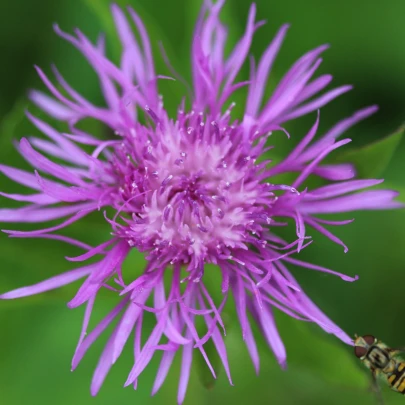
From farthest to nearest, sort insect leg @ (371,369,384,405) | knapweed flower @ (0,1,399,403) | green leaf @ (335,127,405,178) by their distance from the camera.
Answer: insect leg @ (371,369,384,405) → green leaf @ (335,127,405,178) → knapweed flower @ (0,1,399,403)

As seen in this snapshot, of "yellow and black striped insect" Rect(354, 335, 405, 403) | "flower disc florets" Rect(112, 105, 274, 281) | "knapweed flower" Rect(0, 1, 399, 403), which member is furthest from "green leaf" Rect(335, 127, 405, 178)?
"yellow and black striped insect" Rect(354, 335, 405, 403)

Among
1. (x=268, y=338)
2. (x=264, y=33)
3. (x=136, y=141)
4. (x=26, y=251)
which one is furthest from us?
(x=264, y=33)

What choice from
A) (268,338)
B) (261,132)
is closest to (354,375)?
(268,338)

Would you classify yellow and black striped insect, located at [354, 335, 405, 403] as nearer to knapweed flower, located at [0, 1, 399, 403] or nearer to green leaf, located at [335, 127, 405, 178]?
knapweed flower, located at [0, 1, 399, 403]

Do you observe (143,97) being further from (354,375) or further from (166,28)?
(354,375)

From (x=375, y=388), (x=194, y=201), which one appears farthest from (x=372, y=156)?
(x=375, y=388)

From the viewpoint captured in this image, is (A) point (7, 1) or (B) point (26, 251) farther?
(A) point (7, 1)
